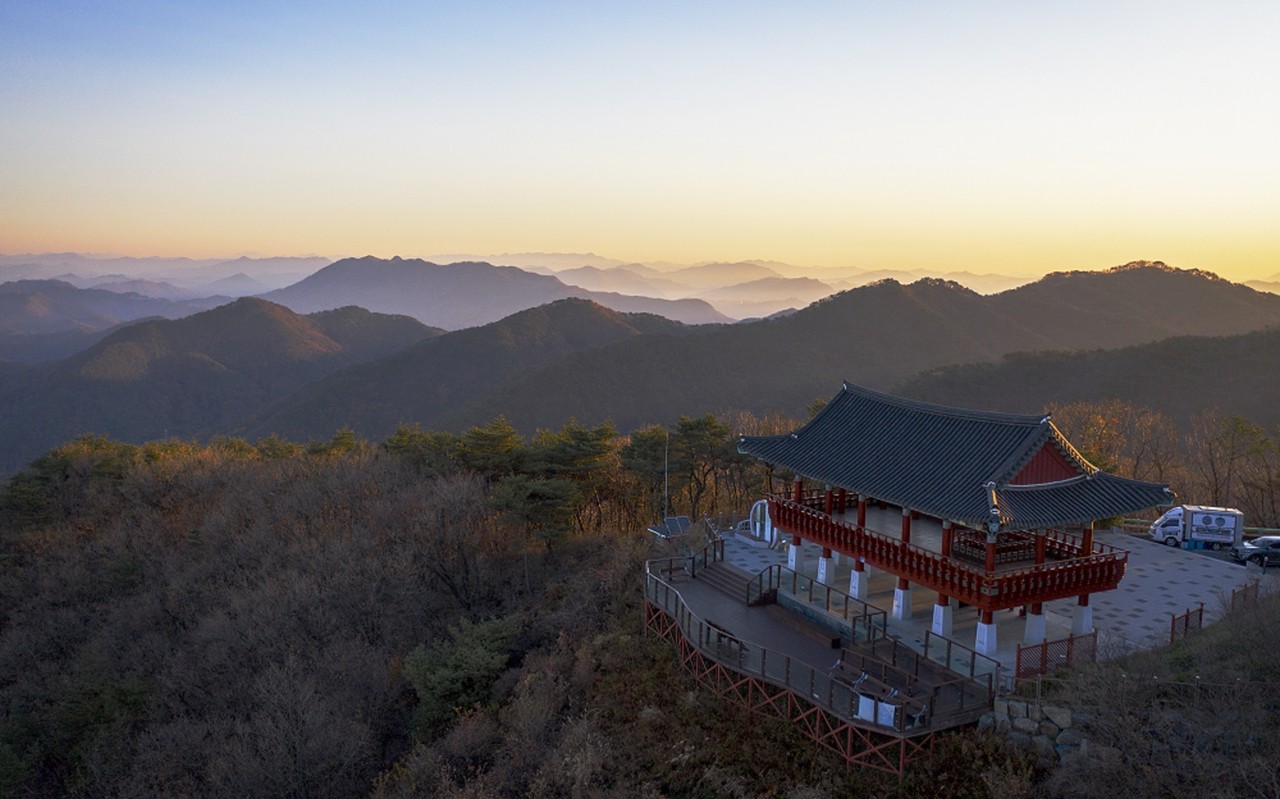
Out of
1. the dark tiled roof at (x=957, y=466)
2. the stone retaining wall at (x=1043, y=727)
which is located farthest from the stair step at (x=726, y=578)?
the stone retaining wall at (x=1043, y=727)

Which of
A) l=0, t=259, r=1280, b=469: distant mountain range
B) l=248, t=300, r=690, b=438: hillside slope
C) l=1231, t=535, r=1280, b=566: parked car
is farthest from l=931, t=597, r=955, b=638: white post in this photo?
l=248, t=300, r=690, b=438: hillside slope

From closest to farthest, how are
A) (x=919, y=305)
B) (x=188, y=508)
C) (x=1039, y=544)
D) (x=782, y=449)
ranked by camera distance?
(x=1039, y=544), (x=782, y=449), (x=188, y=508), (x=919, y=305)

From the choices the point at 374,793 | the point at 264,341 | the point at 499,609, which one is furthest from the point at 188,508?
the point at 264,341

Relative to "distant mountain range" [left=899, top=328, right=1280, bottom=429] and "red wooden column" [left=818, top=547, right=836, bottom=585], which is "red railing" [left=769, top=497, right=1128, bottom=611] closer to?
"red wooden column" [left=818, top=547, right=836, bottom=585]

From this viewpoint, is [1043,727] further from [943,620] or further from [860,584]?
[860,584]

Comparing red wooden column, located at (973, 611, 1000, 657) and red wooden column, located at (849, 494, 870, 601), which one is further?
red wooden column, located at (849, 494, 870, 601)

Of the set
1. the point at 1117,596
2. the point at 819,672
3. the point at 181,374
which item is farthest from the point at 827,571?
the point at 181,374

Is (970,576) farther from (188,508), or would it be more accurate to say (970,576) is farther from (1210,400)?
(1210,400)
